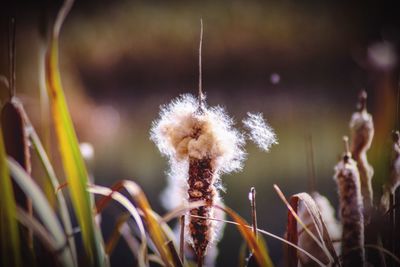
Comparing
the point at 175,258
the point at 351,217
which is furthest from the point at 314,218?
the point at 175,258

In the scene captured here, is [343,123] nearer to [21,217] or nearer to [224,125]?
[224,125]

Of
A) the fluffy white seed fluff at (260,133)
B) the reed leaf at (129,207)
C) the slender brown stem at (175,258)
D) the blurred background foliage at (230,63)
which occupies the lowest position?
the slender brown stem at (175,258)

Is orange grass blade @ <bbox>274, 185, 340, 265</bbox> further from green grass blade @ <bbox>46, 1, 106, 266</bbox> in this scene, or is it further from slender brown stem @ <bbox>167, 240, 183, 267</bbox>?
green grass blade @ <bbox>46, 1, 106, 266</bbox>

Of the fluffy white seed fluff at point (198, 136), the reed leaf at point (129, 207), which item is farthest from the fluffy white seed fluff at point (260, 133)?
the reed leaf at point (129, 207)

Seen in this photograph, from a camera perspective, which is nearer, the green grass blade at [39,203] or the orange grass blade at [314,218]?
the green grass blade at [39,203]

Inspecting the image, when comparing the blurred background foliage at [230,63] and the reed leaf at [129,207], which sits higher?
the blurred background foliage at [230,63]

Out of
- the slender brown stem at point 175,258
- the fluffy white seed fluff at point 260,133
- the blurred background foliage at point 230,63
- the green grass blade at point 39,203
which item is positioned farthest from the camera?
the blurred background foliage at point 230,63

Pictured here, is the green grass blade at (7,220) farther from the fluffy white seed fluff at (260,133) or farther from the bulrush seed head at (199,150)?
the fluffy white seed fluff at (260,133)
